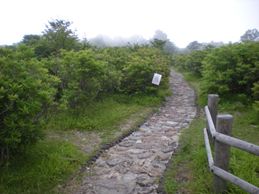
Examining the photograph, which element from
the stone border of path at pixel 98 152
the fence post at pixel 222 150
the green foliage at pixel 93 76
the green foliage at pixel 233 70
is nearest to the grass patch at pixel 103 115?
the stone border of path at pixel 98 152

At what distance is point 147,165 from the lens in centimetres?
540

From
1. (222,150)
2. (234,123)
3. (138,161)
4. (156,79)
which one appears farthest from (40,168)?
(156,79)

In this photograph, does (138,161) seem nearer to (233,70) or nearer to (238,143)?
(238,143)

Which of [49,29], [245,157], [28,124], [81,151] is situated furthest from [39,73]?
[49,29]

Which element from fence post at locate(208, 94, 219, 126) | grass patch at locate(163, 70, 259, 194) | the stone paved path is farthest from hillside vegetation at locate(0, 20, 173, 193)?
fence post at locate(208, 94, 219, 126)

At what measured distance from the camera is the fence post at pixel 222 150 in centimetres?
390

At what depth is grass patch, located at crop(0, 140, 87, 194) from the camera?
453 centimetres

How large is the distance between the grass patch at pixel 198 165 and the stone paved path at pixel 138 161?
236 millimetres

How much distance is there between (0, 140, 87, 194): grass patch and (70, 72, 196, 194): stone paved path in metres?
0.42

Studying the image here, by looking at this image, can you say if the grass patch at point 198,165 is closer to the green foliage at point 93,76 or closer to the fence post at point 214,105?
the fence post at point 214,105

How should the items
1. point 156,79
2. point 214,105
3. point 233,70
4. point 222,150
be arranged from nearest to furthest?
point 222,150
point 214,105
point 233,70
point 156,79

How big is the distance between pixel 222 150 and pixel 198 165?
1.21m

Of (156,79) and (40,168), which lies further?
(156,79)

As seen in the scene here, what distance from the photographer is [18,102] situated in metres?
4.72
